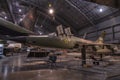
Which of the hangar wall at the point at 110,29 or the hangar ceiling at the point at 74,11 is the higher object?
the hangar ceiling at the point at 74,11

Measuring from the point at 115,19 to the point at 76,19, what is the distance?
12.5 meters

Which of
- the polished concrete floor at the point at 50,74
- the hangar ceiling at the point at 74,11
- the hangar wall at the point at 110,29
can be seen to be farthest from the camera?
the hangar ceiling at the point at 74,11

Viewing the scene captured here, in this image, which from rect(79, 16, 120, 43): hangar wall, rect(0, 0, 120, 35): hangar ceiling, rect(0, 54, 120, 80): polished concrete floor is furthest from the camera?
rect(0, 0, 120, 35): hangar ceiling

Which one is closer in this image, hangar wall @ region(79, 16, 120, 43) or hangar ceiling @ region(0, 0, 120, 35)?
hangar wall @ region(79, 16, 120, 43)

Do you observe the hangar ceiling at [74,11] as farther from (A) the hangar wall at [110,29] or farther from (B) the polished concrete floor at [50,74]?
(B) the polished concrete floor at [50,74]

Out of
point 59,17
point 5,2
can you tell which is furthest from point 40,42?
point 59,17

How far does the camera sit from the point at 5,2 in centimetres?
2395

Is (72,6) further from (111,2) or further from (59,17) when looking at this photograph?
(111,2)

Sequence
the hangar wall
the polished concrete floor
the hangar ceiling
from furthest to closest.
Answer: the hangar ceiling → the hangar wall → the polished concrete floor

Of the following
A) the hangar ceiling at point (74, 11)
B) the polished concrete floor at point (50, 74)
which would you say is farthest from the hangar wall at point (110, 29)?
the polished concrete floor at point (50, 74)

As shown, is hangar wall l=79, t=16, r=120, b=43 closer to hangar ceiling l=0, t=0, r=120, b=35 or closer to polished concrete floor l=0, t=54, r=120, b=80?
hangar ceiling l=0, t=0, r=120, b=35

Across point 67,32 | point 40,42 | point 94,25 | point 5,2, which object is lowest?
point 40,42

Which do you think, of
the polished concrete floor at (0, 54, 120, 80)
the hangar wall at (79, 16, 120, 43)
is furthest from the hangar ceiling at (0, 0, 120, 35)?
the polished concrete floor at (0, 54, 120, 80)

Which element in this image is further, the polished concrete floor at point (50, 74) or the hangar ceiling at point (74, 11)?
the hangar ceiling at point (74, 11)
